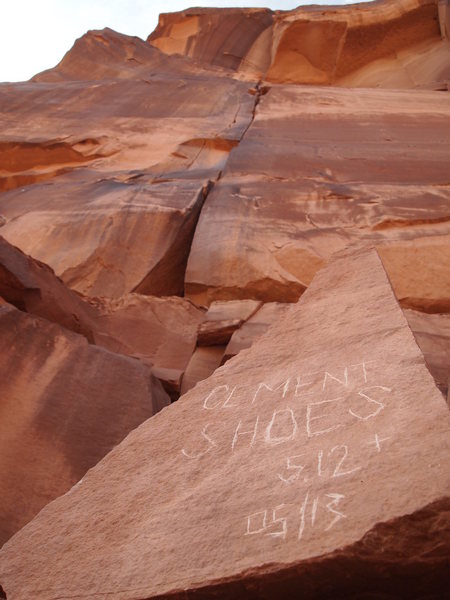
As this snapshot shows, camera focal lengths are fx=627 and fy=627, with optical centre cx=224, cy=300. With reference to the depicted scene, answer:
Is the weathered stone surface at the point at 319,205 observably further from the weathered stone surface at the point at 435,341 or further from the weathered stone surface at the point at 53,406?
the weathered stone surface at the point at 53,406

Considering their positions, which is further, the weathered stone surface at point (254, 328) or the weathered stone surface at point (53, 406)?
the weathered stone surface at point (254, 328)

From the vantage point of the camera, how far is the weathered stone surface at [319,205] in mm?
5070

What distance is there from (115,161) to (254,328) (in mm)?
4312

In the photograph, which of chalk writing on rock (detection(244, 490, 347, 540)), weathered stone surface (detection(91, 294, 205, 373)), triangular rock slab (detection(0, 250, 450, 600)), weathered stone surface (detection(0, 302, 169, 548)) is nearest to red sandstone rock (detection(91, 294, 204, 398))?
weathered stone surface (detection(91, 294, 205, 373))

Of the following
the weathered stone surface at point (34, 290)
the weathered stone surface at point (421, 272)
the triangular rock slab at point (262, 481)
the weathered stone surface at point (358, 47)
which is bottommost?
the weathered stone surface at point (421, 272)

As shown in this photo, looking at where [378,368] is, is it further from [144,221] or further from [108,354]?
Result: [144,221]

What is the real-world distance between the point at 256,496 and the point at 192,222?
4.45 metres

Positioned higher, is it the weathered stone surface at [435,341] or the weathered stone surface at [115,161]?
the weathered stone surface at [115,161]

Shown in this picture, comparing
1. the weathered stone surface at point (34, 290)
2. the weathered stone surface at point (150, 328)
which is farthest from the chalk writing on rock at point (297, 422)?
the weathered stone surface at point (150, 328)

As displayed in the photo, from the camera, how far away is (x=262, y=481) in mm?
1741

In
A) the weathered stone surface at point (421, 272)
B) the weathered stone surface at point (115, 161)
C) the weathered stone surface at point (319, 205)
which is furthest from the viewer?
the weathered stone surface at point (115, 161)

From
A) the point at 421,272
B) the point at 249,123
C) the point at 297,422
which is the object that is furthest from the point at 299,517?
the point at 249,123

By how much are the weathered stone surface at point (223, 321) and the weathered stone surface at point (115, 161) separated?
1178 millimetres

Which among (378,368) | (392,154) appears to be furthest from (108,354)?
(392,154)
